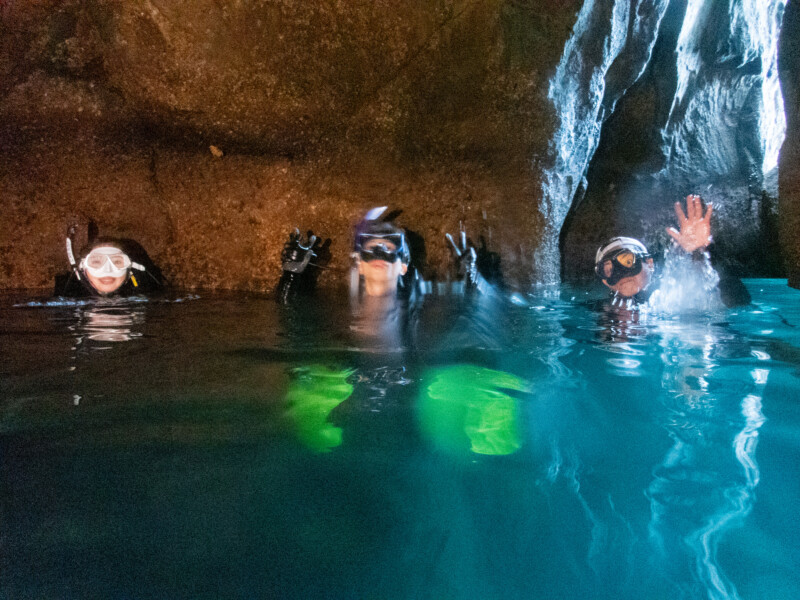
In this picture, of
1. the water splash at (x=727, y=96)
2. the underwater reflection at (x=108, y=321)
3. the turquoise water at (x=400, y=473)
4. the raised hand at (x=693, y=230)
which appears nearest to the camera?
the turquoise water at (x=400, y=473)

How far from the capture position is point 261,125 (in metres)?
5.28

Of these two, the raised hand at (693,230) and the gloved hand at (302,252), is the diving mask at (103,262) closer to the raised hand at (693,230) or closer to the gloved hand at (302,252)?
the gloved hand at (302,252)

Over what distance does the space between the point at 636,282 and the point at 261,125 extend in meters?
4.02

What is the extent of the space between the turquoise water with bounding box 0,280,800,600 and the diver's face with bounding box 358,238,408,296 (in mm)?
2259

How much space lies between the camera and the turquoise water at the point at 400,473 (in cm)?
121

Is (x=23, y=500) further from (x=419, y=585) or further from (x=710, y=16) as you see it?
(x=710, y=16)

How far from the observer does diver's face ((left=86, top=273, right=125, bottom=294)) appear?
5223mm

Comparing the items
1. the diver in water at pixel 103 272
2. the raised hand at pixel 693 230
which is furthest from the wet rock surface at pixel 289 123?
the raised hand at pixel 693 230

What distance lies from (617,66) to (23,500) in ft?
22.5

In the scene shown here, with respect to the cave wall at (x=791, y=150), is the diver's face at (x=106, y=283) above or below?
below

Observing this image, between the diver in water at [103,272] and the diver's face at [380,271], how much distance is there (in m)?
2.45

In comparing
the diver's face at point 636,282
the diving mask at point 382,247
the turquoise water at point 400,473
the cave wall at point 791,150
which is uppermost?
the cave wall at point 791,150

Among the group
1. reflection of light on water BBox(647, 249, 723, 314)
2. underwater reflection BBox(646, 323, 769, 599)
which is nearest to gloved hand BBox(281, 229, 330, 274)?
reflection of light on water BBox(647, 249, 723, 314)

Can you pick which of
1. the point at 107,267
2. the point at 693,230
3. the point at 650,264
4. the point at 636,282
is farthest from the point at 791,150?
the point at 107,267
